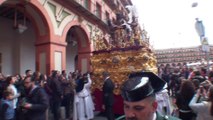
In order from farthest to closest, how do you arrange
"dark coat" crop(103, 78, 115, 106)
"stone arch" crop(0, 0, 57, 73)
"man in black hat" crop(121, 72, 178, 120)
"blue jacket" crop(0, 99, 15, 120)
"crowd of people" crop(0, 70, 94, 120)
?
1. "stone arch" crop(0, 0, 57, 73)
2. "dark coat" crop(103, 78, 115, 106)
3. "crowd of people" crop(0, 70, 94, 120)
4. "blue jacket" crop(0, 99, 15, 120)
5. "man in black hat" crop(121, 72, 178, 120)

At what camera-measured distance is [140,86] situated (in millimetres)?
1874

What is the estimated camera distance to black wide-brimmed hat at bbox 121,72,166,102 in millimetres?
1865

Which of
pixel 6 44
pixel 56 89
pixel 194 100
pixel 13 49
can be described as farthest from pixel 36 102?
pixel 13 49

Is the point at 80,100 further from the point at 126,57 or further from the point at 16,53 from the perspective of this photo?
the point at 16,53

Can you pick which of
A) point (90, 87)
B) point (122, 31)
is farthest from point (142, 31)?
point (90, 87)

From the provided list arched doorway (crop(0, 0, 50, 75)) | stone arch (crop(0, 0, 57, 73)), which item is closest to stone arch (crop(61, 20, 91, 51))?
stone arch (crop(0, 0, 57, 73))

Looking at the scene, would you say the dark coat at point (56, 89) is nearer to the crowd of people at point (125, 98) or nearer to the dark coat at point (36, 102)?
the crowd of people at point (125, 98)

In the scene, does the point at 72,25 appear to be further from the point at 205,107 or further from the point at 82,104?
the point at 205,107

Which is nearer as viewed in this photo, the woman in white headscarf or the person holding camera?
the person holding camera

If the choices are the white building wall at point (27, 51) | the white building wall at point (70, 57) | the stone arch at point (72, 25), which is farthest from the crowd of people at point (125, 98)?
the white building wall at point (70, 57)

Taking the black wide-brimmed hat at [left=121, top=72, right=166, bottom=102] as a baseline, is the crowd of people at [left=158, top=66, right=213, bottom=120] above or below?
below

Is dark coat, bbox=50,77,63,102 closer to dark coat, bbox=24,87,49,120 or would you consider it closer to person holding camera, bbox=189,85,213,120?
dark coat, bbox=24,87,49,120

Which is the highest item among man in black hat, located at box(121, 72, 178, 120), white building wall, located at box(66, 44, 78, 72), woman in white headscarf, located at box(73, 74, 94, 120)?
white building wall, located at box(66, 44, 78, 72)

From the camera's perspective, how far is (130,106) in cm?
186
